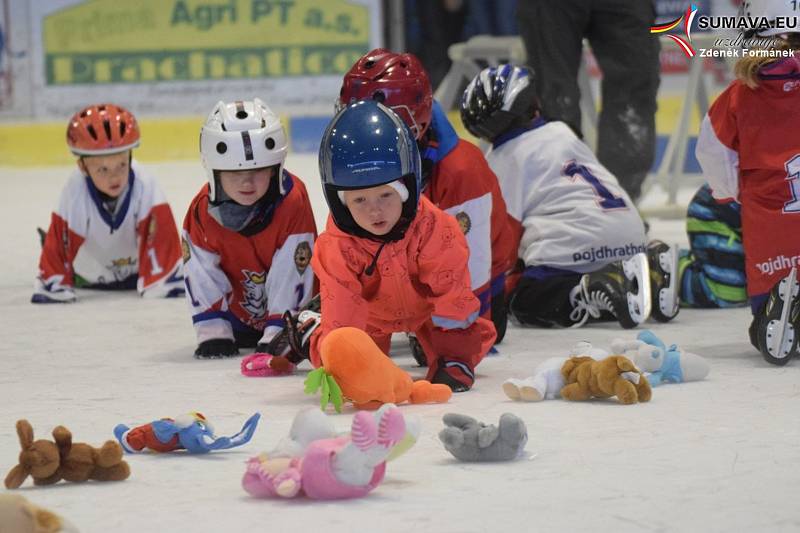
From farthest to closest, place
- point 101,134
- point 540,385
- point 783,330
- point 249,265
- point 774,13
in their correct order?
point 101,134 < point 249,265 < point 774,13 < point 783,330 < point 540,385

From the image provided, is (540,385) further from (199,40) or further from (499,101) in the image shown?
(199,40)

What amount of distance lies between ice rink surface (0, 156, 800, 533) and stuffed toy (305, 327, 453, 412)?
0.06 m

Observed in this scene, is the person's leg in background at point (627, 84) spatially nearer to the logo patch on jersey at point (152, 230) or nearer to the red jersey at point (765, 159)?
the logo patch on jersey at point (152, 230)

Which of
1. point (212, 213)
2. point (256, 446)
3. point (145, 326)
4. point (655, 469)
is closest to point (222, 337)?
point (212, 213)

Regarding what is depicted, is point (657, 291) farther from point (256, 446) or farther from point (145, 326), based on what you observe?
point (256, 446)

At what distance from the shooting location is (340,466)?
264cm

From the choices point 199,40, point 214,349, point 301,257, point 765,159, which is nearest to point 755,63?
point 765,159

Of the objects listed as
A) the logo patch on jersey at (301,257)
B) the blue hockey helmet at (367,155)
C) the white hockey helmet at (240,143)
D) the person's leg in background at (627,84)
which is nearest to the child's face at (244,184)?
the white hockey helmet at (240,143)

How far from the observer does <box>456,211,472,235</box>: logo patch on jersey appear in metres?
4.24

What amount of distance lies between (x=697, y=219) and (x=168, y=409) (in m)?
2.34

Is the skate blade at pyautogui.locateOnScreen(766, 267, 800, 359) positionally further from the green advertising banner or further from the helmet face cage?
the green advertising banner

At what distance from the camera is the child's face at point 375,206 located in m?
3.58

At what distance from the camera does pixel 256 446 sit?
10.2 feet

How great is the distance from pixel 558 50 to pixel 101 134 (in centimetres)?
214
